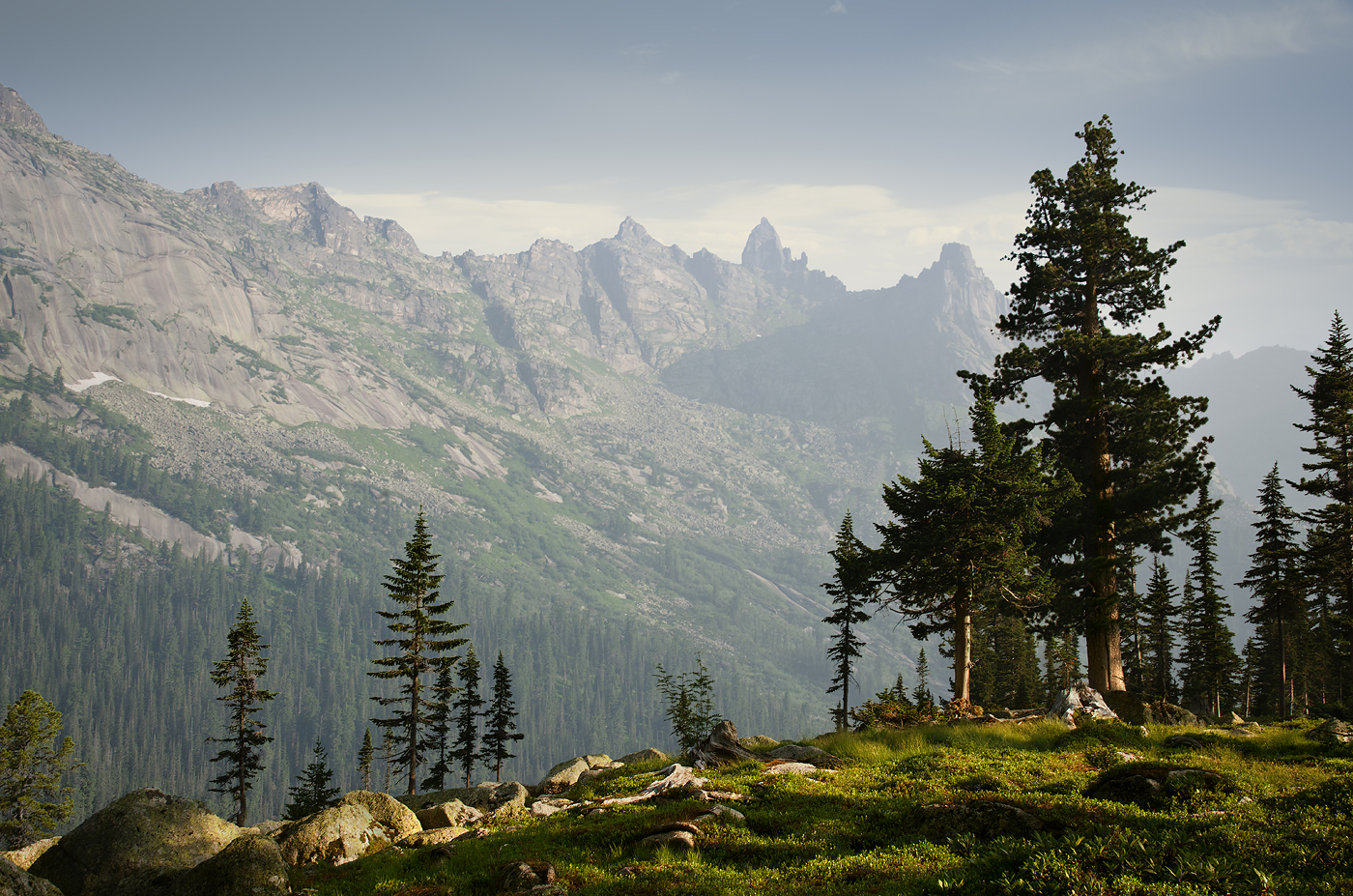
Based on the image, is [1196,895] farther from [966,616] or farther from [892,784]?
[966,616]

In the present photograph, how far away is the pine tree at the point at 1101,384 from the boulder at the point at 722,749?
555 inches

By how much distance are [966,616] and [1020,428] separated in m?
8.77

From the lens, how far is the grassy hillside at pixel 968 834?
8820 mm

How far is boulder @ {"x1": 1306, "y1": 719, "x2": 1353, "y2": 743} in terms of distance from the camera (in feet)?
63.5

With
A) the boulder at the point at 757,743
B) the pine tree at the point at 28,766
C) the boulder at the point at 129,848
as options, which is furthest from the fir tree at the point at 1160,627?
the pine tree at the point at 28,766

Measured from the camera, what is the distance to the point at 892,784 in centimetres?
1708

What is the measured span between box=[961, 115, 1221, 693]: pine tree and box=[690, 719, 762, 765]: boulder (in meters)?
14.1

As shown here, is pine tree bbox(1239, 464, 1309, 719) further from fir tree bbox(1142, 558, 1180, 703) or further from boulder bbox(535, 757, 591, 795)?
boulder bbox(535, 757, 591, 795)

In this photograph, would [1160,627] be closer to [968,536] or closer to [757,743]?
[968,536]

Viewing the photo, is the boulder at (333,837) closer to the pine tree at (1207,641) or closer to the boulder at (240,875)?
the boulder at (240,875)

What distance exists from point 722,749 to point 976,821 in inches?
466

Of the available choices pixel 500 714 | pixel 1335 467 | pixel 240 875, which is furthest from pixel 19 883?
pixel 500 714

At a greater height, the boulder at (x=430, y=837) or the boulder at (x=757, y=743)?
the boulder at (x=757, y=743)

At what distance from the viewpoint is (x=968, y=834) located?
1206cm
